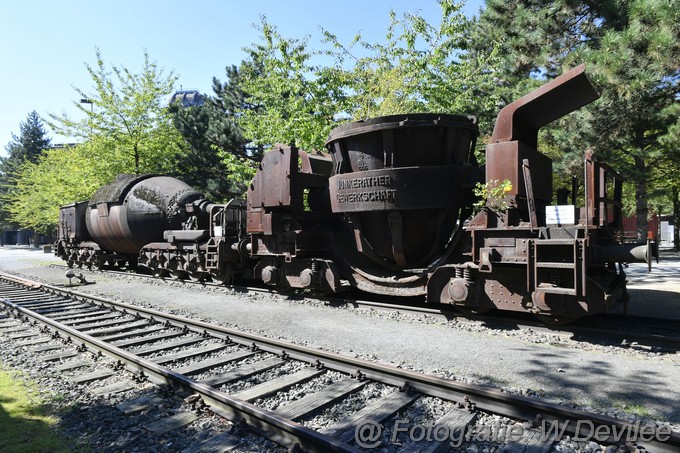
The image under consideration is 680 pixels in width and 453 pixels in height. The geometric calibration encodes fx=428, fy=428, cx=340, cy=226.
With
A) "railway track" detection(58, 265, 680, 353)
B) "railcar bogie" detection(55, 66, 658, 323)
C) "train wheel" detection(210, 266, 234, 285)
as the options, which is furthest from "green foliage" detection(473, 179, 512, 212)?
"train wheel" detection(210, 266, 234, 285)

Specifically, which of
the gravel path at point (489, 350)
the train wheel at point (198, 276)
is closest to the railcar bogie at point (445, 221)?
the gravel path at point (489, 350)

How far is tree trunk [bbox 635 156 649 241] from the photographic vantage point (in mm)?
15141

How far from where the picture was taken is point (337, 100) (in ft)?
49.4

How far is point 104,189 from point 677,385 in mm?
17761

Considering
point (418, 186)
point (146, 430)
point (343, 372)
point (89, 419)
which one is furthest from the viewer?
point (418, 186)

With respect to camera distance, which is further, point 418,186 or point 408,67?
point 408,67

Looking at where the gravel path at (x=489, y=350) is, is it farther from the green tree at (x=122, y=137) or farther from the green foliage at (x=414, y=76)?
the green tree at (x=122, y=137)

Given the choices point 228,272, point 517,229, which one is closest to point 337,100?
point 228,272

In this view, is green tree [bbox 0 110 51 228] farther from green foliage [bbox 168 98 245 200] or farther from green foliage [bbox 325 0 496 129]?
green foliage [bbox 325 0 496 129]

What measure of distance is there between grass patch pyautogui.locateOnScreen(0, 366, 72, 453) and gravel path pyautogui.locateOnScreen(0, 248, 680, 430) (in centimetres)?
301

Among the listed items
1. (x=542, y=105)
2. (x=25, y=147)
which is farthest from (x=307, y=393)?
(x=25, y=147)

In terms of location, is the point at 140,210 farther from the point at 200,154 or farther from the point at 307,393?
the point at 200,154

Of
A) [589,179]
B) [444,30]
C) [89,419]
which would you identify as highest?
[444,30]

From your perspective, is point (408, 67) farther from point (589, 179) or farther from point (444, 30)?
point (589, 179)
